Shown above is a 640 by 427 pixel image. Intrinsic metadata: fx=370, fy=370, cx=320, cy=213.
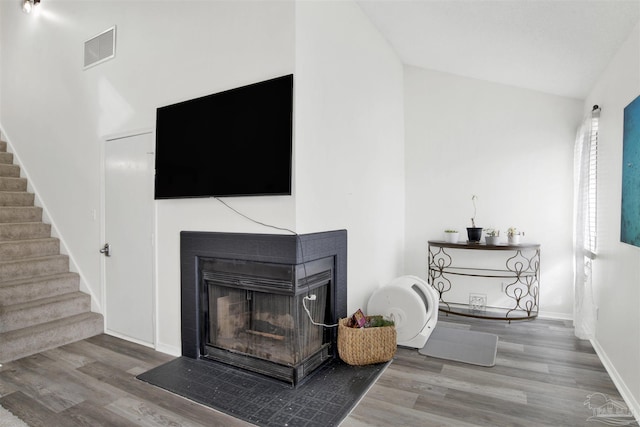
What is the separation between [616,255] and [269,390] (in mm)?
2553

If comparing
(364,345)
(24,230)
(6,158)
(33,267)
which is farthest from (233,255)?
(6,158)

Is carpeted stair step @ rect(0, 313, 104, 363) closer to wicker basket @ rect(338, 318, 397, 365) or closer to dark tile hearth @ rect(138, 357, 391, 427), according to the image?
dark tile hearth @ rect(138, 357, 391, 427)

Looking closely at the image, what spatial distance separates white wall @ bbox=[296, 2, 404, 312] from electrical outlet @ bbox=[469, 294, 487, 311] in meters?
0.92

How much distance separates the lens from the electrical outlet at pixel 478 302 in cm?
434

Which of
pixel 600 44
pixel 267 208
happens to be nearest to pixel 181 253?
pixel 267 208

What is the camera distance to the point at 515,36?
2.97m

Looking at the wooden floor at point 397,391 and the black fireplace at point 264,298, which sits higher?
the black fireplace at point 264,298

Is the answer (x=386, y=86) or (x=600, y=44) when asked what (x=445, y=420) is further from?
(x=386, y=86)

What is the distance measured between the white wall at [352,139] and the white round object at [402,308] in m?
0.20

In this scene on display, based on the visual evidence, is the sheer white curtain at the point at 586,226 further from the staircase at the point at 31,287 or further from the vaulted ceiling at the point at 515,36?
the staircase at the point at 31,287

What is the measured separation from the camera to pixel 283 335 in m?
2.56

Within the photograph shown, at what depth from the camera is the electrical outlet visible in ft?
14.2

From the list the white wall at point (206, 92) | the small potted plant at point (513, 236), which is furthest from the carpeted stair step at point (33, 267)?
the small potted plant at point (513, 236)

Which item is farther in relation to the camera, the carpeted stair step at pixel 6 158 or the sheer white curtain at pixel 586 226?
the carpeted stair step at pixel 6 158
